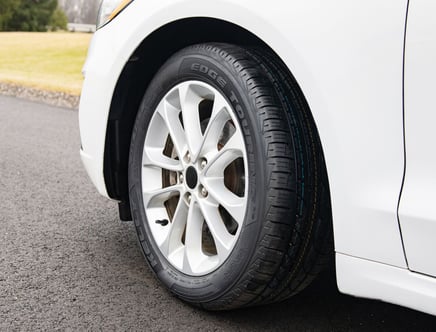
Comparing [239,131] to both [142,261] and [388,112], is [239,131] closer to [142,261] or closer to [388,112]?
[388,112]

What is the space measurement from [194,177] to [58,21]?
32376 mm

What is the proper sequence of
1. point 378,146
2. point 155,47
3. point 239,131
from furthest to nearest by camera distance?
1. point 155,47
2. point 239,131
3. point 378,146

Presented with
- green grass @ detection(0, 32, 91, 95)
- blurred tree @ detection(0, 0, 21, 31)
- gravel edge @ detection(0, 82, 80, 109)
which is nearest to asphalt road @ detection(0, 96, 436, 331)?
gravel edge @ detection(0, 82, 80, 109)

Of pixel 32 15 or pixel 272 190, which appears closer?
pixel 272 190

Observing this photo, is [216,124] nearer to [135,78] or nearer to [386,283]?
[135,78]

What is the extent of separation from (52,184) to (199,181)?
2.12 metres

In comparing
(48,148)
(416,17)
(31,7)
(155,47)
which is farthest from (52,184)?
(31,7)

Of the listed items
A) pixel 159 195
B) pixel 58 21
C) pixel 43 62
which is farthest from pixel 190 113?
pixel 58 21

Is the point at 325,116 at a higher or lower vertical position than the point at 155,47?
higher

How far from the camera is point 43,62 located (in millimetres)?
14430

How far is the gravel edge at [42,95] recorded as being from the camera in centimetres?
852

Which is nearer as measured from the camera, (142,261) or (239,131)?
(239,131)

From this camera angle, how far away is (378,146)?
5.71 feet

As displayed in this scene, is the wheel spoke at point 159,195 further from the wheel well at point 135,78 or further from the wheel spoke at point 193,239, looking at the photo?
the wheel well at point 135,78
